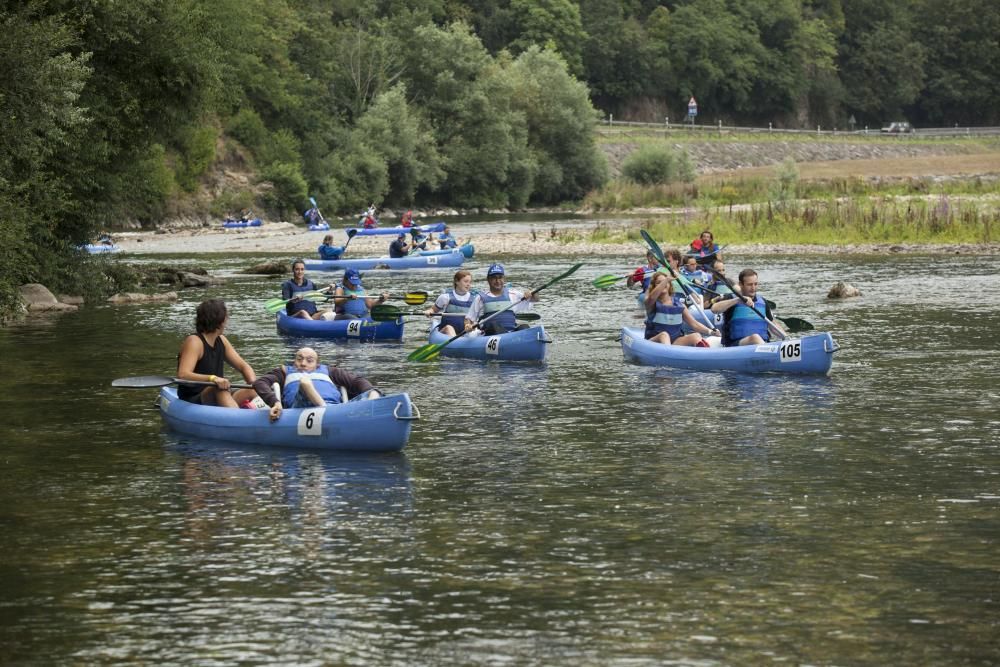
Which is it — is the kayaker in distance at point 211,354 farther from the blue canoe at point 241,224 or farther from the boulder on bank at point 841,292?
the blue canoe at point 241,224

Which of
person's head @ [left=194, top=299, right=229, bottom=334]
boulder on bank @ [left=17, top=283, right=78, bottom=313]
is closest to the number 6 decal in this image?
person's head @ [left=194, top=299, right=229, bottom=334]

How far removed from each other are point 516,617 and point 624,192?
60.9 meters

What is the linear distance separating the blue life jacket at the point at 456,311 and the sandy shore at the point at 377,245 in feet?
71.4

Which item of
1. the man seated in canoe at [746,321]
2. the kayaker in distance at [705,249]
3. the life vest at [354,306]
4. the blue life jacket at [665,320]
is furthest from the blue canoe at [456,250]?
the man seated in canoe at [746,321]

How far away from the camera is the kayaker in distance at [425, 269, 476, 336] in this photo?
21109 mm

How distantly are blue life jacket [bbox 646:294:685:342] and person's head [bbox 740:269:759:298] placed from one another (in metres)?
1.67

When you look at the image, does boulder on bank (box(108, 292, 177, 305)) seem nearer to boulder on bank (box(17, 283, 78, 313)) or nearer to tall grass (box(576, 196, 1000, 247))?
boulder on bank (box(17, 283, 78, 313))

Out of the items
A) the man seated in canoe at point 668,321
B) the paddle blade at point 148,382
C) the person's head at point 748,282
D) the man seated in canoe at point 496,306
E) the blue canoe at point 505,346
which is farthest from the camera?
the man seated in canoe at point 496,306

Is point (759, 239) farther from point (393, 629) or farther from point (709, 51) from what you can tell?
point (709, 51)

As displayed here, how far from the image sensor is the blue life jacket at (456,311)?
2112cm

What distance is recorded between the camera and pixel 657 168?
75188 mm

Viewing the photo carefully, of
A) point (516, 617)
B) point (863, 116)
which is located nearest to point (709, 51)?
point (863, 116)

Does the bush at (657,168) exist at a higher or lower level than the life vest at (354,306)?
higher

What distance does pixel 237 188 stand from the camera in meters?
65.6
